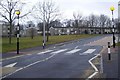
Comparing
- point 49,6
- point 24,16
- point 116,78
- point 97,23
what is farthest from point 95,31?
point 116,78

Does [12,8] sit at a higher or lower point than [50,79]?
higher

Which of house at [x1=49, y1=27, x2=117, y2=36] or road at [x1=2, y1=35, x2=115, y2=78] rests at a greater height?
house at [x1=49, y1=27, x2=117, y2=36]

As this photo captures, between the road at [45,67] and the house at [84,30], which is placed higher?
the house at [84,30]

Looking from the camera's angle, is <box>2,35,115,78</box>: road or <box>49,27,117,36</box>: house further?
<box>49,27,117,36</box>: house

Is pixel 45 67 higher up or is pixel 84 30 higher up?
pixel 84 30

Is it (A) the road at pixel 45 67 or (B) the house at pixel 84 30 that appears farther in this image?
(B) the house at pixel 84 30

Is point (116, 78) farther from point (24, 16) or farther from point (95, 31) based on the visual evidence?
point (95, 31)

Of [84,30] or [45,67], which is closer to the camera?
[45,67]

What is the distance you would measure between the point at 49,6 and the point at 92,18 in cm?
9810

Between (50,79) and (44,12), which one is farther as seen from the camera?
(44,12)

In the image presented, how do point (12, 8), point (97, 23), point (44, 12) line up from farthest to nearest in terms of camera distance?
point (97, 23), point (44, 12), point (12, 8)

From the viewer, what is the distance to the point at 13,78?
11.5 metres

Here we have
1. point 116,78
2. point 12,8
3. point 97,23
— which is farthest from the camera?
A: point 97,23

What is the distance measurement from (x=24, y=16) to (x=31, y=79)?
3270 centimetres
